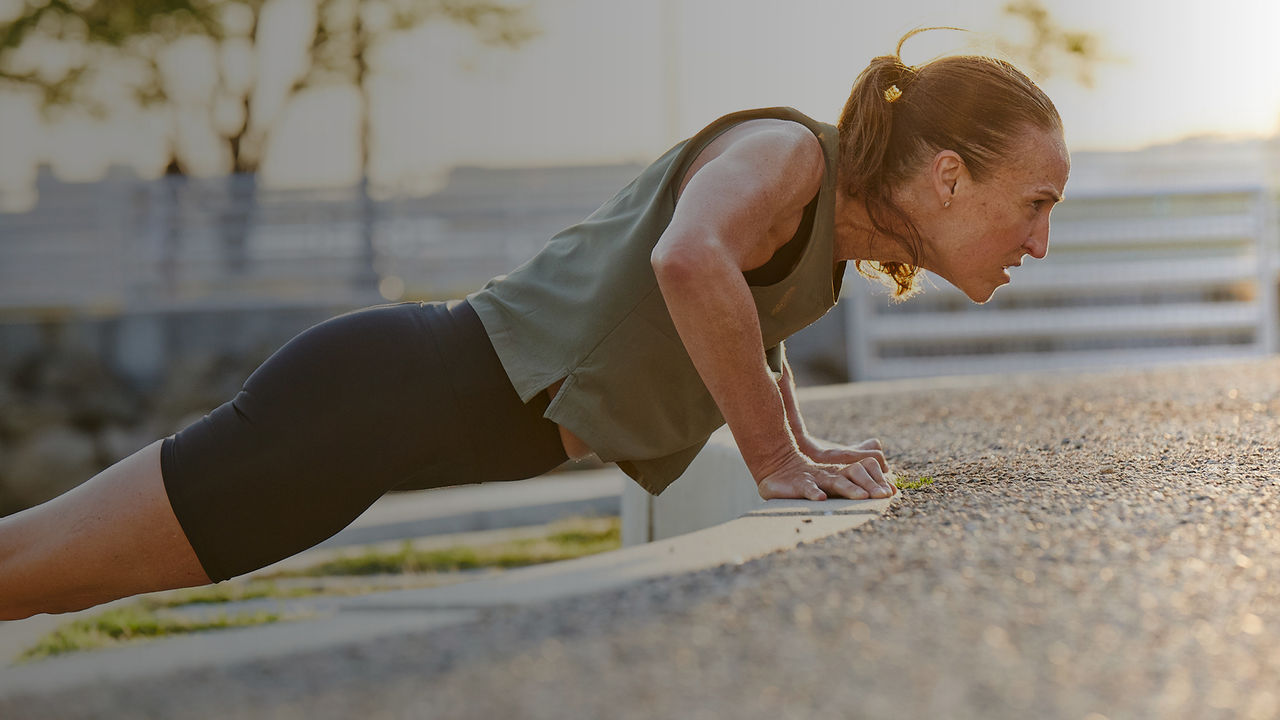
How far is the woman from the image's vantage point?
2129mm

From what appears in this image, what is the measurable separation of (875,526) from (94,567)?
146 centimetres

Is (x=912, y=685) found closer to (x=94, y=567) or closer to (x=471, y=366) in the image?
(x=471, y=366)

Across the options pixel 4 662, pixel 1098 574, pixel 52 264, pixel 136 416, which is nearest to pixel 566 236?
pixel 1098 574

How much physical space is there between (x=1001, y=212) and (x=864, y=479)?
0.67m

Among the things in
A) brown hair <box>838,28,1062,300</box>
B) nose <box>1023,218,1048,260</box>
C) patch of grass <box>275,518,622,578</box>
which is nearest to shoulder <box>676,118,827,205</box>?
brown hair <box>838,28,1062,300</box>

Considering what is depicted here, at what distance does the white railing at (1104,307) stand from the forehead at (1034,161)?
712 centimetres

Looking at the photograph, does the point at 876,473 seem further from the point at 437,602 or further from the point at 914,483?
the point at 437,602

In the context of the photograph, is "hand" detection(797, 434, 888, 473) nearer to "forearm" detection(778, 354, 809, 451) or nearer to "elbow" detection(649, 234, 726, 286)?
"forearm" detection(778, 354, 809, 451)

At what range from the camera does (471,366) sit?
235cm

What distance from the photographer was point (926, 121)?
239cm

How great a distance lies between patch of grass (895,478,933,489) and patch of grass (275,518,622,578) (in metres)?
2.31

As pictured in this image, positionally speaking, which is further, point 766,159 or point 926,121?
point 926,121

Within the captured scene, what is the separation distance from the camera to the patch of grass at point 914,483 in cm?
244

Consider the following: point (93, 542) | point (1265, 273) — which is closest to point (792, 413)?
point (93, 542)
